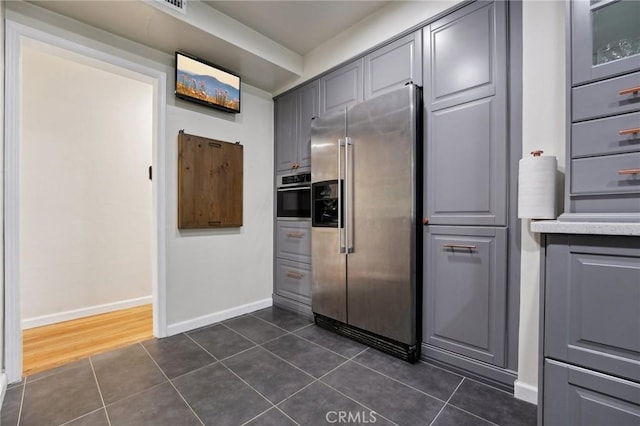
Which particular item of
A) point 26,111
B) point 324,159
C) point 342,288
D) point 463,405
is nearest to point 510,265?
point 463,405

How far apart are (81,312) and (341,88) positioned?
3.58 metres

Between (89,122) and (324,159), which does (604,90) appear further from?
(89,122)

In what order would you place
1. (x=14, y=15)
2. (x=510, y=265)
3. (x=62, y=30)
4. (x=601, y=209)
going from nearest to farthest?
(x=601, y=209)
(x=510, y=265)
(x=14, y=15)
(x=62, y=30)

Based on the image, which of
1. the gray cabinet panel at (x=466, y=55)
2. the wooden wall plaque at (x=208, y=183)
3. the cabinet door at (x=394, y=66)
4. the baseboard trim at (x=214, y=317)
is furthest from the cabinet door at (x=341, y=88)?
the baseboard trim at (x=214, y=317)

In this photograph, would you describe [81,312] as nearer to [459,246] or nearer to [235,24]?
[235,24]

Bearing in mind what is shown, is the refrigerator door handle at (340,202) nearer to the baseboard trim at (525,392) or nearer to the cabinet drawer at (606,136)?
the baseboard trim at (525,392)

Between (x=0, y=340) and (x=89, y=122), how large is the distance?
228 cm

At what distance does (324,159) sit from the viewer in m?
2.59

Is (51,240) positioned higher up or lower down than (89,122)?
lower down

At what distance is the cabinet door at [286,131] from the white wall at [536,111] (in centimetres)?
210

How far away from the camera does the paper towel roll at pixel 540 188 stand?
1442 mm

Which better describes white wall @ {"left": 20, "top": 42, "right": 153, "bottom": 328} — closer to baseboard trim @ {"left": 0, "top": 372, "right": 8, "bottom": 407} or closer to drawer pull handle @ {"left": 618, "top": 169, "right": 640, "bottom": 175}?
baseboard trim @ {"left": 0, "top": 372, "right": 8, "bottom": 407}

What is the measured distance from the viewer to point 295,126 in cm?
312

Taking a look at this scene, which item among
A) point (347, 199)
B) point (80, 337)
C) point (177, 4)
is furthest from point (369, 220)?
point (80, 337)
